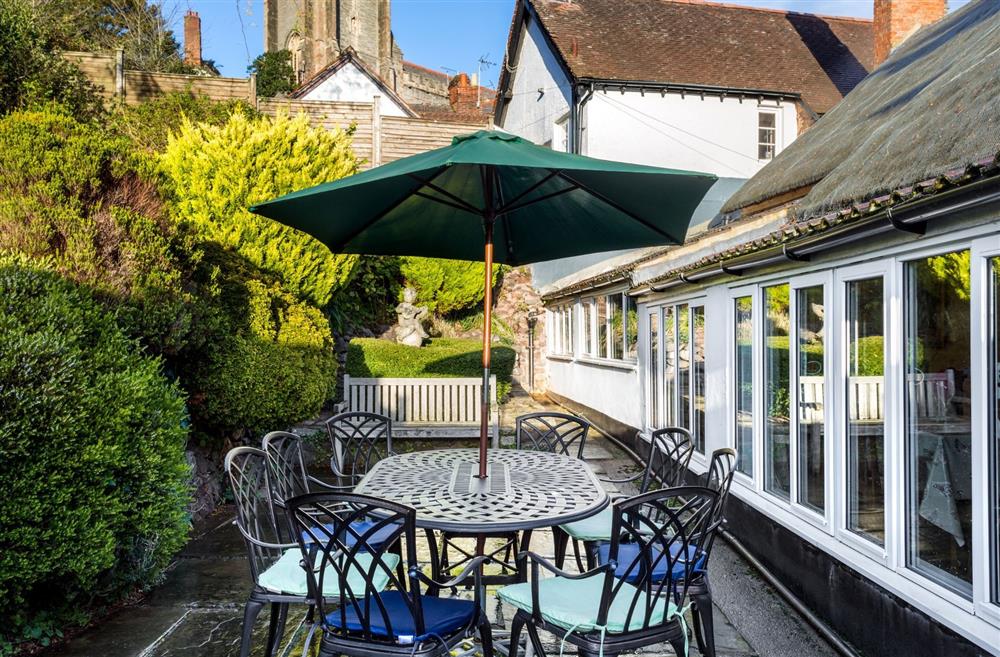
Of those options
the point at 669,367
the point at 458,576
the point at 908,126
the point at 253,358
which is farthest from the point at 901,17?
the point at 458,576

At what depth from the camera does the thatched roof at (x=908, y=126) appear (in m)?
3.73

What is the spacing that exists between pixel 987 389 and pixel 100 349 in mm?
4751

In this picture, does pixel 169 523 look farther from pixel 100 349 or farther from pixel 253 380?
pixel 253 380

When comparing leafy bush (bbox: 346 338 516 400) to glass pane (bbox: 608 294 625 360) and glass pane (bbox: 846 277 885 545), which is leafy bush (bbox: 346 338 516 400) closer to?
glass pane (bbox: 608 294 625 360)

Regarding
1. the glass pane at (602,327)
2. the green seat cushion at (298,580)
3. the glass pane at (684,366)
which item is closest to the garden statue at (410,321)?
the glass pane at (602,327)

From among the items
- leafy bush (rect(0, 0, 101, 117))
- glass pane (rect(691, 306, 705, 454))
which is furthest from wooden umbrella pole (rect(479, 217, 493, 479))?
leafy bush (rect(0, 0, 101, 117))

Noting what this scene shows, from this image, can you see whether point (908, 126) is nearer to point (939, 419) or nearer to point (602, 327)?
point (939, 419)

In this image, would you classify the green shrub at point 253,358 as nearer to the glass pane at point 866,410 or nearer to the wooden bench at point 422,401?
the wooden bench at point 422,401

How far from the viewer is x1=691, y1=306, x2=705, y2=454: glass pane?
305 inches

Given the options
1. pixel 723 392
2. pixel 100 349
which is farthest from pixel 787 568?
pixel 100 349

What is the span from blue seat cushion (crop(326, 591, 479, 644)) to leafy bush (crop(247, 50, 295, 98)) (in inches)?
1153

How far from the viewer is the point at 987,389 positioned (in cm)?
302

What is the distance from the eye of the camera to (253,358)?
23.1 feet

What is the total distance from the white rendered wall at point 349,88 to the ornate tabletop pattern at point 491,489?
27038mm
